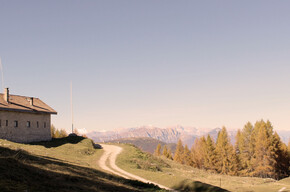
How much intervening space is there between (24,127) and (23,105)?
186 inches

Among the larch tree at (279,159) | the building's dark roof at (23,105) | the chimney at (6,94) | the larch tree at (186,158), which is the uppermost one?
the chimney at (6,94)

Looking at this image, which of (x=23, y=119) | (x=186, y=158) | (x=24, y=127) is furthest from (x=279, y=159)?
(x=23, y=119)

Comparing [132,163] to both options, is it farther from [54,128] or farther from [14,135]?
[54,128]

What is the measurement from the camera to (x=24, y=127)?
1762 inches

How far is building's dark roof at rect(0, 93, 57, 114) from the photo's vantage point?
139ft

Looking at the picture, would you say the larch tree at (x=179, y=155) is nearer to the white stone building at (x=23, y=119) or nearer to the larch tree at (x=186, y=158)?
the larch tree at (x=186, y=158)

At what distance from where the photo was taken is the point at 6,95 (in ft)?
145

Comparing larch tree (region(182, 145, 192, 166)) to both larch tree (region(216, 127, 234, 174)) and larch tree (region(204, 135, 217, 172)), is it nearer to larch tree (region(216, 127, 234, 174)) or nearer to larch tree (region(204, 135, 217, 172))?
larch tree (region(204, 135, 217, 172))

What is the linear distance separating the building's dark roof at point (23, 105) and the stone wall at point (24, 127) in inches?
31.9

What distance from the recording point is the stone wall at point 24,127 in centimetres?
4091

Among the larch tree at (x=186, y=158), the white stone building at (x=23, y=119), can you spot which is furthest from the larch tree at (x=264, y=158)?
the white stone building at (x=23, y=119)

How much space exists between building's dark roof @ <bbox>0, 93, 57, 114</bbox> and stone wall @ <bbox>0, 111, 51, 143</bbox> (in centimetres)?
81

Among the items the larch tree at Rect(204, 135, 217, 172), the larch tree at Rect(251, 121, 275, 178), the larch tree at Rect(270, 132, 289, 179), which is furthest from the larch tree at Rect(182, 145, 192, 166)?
the larch tree at Rect(270, 132, 289, 179)

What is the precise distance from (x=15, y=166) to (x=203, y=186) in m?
18.0
